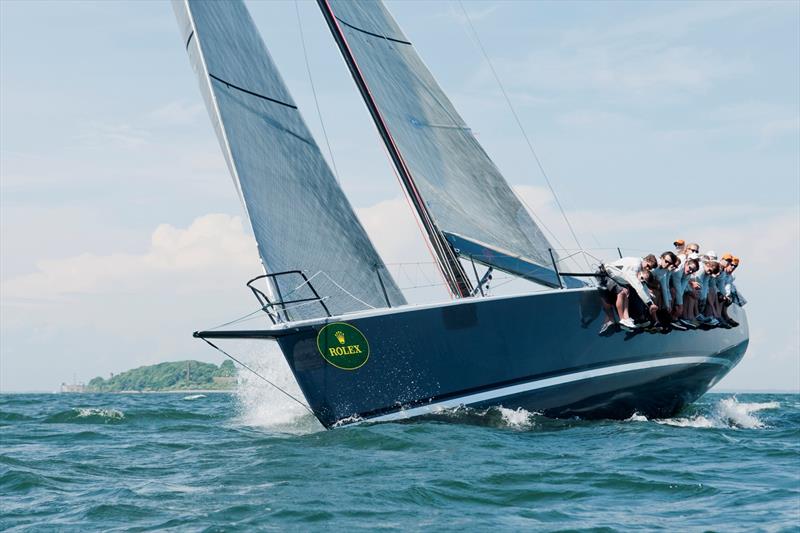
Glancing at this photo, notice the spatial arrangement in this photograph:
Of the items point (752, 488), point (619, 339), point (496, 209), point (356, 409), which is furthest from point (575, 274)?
point (752, 488)

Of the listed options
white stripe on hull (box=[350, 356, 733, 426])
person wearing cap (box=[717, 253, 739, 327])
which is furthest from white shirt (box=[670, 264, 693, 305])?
person wearing cap (box=[717, 253, 739, 327])

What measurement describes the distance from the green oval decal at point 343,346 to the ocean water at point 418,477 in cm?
77

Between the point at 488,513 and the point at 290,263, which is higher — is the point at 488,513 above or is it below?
below

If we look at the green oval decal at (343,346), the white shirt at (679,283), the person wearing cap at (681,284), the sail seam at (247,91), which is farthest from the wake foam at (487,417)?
the sail seam at (247,91)

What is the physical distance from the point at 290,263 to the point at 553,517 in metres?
5.36

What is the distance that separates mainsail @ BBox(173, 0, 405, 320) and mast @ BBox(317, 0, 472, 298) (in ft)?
2.70

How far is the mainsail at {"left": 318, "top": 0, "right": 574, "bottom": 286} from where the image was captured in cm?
Answer: 1263

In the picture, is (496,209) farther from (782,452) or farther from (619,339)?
(782,452)

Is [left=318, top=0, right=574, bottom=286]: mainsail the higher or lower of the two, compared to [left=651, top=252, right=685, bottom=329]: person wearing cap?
higher

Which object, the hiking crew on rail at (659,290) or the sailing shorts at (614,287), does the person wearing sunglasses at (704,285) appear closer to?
the hiking crew on rail at (659,290)

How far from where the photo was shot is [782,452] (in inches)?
364

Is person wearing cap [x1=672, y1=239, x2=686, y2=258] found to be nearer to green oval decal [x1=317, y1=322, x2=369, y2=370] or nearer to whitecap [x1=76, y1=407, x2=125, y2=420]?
green oval decal [x1=317, y1=322, x2=369, y2=370]

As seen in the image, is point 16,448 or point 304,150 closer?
point 16,448

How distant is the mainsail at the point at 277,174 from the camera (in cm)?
1077
